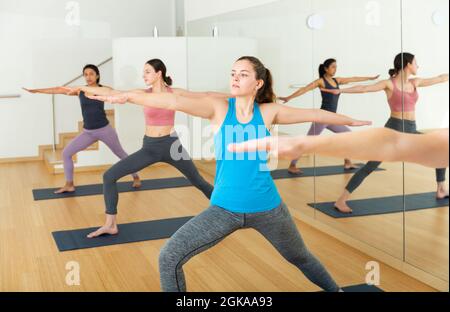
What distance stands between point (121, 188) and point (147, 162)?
6.12 feet

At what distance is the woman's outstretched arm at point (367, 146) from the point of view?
1.16m

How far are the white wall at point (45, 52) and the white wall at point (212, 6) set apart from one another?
1039mm

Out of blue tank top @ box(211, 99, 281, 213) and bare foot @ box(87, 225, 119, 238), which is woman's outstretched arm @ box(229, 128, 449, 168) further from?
bare foot @ box(87, 225, 119, 238)

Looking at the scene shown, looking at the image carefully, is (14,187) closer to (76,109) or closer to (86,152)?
(86,152)

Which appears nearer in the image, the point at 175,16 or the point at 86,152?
the point at 86,152

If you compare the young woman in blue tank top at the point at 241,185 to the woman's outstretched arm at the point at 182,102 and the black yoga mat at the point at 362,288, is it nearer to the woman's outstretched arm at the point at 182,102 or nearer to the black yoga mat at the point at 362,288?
the woman's outstretched arm at the point at 182,102

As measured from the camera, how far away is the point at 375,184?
3367 millimetres

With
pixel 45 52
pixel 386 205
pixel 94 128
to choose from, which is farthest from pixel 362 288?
pixel 45 52

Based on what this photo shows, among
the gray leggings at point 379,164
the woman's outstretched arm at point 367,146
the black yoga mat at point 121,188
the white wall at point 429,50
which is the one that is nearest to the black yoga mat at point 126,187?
the black yoga mat at point 121,188

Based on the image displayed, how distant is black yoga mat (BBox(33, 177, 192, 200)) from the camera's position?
528 cm

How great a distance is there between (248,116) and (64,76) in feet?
17.9

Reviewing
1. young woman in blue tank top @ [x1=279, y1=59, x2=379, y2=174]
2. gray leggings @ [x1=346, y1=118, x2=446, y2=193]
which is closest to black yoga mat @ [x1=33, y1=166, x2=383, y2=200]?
young woman in blue tank top @ [x1=279, y1=59, x2=379, y2=174]

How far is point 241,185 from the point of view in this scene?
2.25 m
